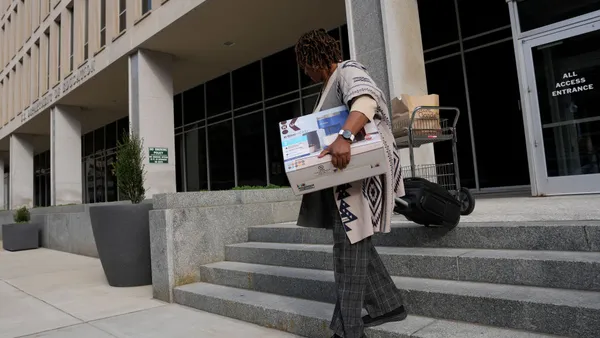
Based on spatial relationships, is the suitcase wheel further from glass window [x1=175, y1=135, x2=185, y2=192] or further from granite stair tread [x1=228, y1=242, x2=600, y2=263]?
glass window [x1=175, y1=135, x2=185, y2=192]

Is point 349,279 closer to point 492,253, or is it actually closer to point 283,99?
point 492,253

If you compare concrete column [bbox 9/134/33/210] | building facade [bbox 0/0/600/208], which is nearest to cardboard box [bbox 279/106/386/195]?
building facade [bbox 0/0/600/208]

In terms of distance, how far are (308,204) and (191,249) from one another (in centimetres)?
279

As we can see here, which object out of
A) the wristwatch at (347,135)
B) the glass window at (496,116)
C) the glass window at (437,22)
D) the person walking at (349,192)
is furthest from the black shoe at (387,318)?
the glass window at (437,22)

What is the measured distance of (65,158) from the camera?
1777 centimetres

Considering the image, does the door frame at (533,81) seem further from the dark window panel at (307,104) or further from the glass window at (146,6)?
the glass window at (146,6)

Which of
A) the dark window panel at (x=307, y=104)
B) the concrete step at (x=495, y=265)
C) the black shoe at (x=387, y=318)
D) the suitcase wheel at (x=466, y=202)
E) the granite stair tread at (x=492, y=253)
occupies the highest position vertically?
the dark window panel at (x=307, y=104)

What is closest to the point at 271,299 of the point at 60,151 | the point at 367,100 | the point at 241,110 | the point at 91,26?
the point at 367,100

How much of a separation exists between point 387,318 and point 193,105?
1562 cm

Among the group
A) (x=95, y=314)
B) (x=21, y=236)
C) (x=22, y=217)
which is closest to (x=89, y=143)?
(x=22, y=217)

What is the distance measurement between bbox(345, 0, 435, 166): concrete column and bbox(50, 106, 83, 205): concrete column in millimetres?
15378

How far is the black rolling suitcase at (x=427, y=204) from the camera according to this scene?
316cm

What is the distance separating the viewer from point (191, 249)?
509 cm

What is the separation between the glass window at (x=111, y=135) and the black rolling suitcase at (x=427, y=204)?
21.9m
